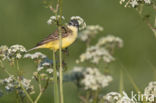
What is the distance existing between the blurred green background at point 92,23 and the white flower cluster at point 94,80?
2.64m

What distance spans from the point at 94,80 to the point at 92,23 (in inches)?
197

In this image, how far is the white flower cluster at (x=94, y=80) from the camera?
20.9ft

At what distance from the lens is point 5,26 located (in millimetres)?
11203

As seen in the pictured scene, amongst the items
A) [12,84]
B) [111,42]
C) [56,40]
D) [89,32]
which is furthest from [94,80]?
[12,84]

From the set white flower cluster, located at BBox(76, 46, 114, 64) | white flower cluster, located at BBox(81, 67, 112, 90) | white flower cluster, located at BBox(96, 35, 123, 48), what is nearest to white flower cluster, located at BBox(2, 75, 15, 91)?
white flower cluster, located at BBox(81, 67, 112, 90)

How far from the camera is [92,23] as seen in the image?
1138cm

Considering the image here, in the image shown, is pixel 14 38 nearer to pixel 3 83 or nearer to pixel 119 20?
pixel 119 20

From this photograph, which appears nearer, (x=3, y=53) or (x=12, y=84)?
(x=3, y=53)

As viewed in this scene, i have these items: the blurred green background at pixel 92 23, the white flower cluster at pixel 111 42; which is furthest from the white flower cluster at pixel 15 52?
the blurred green background at pixel 92 23

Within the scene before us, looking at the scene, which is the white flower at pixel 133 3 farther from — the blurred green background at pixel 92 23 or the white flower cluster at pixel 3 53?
the blurred green background at pixel 92 23

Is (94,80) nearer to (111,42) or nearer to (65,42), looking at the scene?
(111,42)

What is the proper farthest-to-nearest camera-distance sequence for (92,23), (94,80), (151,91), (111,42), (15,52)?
1. (92,23)
2. (111,42)
3. (94,80)
4. (15,52)
5. (151,91)

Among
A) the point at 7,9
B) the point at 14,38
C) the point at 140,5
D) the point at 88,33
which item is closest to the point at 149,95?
the point at 140,5

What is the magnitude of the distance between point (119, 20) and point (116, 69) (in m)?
2.26
